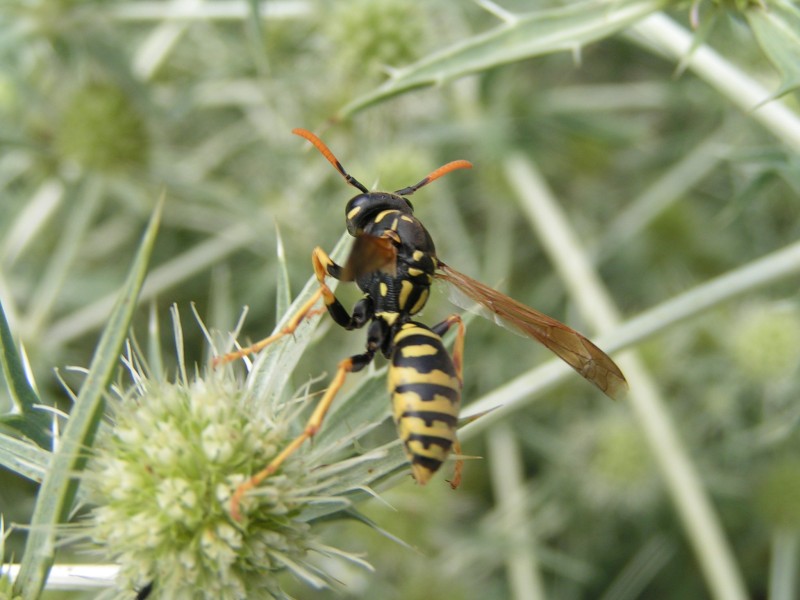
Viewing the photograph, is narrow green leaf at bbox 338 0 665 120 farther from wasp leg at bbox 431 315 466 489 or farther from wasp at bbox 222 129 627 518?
wasp leg at bbox 431 315 466 489

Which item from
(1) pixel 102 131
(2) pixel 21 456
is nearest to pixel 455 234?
(1) pixel 102 131

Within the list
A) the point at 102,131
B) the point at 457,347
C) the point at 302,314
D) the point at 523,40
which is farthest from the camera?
the point at 102,131

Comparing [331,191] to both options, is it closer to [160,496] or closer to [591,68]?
[591,68]

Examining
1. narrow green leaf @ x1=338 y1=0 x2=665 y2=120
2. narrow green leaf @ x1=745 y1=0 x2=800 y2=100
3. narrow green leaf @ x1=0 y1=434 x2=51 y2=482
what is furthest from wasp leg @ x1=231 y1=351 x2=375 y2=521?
narrow green leaf @ x1=745 y1=0 x2=800 y2=100

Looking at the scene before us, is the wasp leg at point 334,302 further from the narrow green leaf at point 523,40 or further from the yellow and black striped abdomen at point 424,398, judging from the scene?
the narrow green leaf at point 523,40

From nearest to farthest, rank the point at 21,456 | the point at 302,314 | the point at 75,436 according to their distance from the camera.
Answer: the point at 75,436 < the point at 21,456 < the point at 302,314

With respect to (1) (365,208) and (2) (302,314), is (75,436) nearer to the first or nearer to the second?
(2) (302,314)
